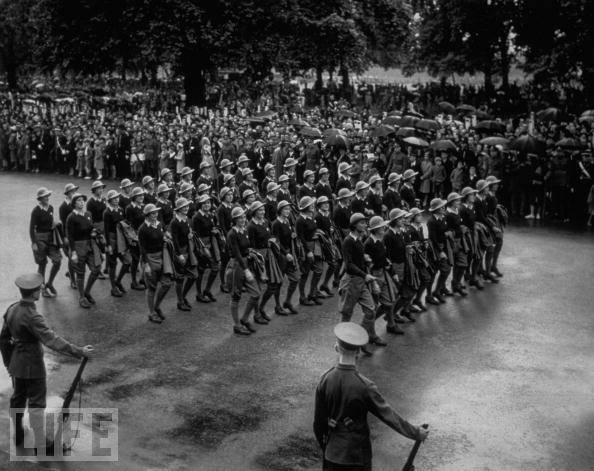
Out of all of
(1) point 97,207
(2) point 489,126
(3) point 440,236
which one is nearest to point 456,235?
(3) point 440,236

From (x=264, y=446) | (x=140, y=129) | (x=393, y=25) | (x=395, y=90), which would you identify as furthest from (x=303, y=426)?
(x=395, y=90)

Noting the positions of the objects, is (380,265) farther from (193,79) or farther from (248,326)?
(193,79)

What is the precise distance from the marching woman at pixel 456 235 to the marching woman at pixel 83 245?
5.79m

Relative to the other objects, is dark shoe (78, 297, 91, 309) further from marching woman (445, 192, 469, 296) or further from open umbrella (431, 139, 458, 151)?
open umbrella (431, 139, 458, 151)

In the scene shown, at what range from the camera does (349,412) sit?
6129 mm

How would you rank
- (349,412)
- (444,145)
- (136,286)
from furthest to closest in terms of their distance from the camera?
(444,145), (136,286), (349,412)

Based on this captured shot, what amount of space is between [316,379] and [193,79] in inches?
1053

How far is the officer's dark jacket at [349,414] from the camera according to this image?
19.9 feet

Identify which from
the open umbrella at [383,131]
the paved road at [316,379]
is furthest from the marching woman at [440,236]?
the open umbrella at [383,131]

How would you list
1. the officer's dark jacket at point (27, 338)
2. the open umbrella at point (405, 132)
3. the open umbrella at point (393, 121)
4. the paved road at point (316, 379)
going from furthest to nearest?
the open umbrella at point (393, 121)
the open umbrella at point (405, 132)
the paved road at point (316, 379)
the officer's dark jacket at point (27, 338)

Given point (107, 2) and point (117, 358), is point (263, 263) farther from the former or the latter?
point (107, 2)

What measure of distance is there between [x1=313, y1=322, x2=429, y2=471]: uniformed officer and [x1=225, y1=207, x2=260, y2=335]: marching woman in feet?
17.8

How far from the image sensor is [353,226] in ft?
36.7

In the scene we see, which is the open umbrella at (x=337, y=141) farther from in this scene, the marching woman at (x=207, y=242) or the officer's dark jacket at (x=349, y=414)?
the officer's dark jacket at (x=349, y=414)
